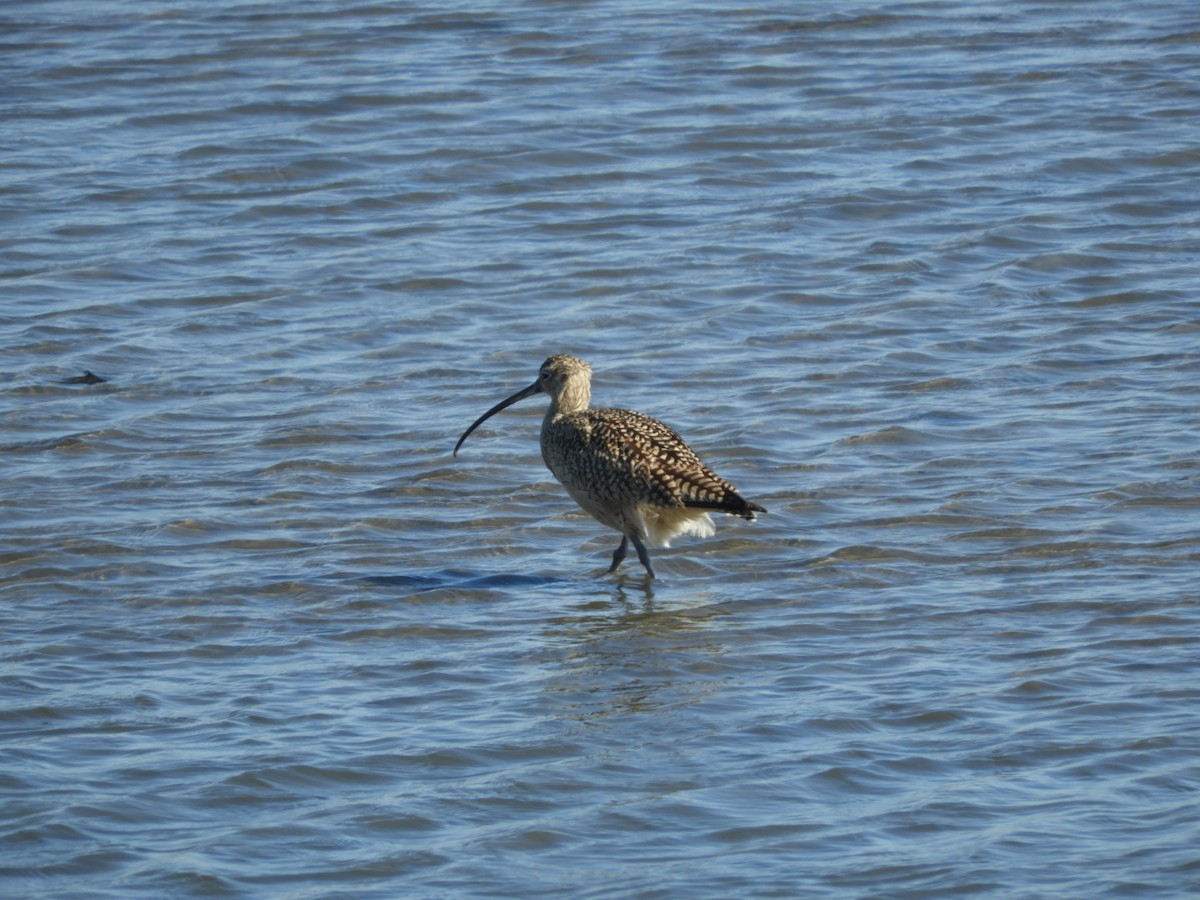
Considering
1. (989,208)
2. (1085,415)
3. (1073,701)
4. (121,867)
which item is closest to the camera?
(121,867)

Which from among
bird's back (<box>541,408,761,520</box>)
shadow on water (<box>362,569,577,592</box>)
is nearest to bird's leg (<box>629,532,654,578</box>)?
bird's back (<box>541,408,761,520</box>)

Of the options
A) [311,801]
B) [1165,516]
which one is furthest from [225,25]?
[311,801]

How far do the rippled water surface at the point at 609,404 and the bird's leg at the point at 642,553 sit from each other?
0.16m

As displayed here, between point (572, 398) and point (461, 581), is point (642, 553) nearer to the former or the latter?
point (461, 581)

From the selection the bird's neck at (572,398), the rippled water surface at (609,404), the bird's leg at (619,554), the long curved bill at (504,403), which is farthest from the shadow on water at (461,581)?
the long curved bill at (504,403)

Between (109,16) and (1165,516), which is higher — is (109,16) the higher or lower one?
the higher one

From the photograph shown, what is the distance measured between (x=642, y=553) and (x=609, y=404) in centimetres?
209

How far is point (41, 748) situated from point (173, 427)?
3.82 metres

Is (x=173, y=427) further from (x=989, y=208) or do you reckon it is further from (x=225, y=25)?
(x=225, y=25)

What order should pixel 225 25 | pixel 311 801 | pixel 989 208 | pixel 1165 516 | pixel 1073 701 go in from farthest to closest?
pixel 225 25 < pixel 989 208 < pixel 1165 516 < pixel 1073 701 < pixel 311 801

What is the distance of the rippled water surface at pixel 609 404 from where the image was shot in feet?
18.6

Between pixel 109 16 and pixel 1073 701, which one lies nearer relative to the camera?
pixel 1073 701

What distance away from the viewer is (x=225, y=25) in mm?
17953

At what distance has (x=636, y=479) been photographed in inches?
319
